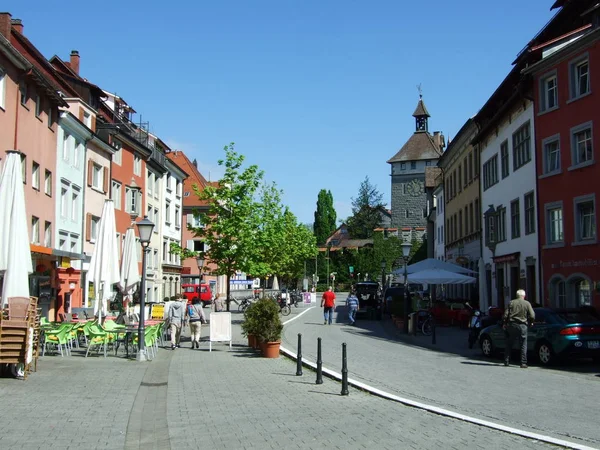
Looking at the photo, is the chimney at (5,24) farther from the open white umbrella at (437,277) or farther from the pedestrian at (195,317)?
the open white umbrella at (437,277)

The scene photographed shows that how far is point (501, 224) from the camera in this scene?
35594 millimetres

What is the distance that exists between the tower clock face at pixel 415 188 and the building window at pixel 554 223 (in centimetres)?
8849

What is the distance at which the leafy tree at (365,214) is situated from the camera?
142500mm

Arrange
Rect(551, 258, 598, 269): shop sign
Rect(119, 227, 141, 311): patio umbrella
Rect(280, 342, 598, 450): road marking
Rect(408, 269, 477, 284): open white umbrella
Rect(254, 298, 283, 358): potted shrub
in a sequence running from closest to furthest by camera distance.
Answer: Rect(280, 342, 598, 450): road marking < Rect(254, 298, 283, 358): potted shrub < Rect(119, 227, 141, 311): patio umbrella < Rect(551, 258, 598, 269): shop sign < Rect(408, 269, 477, 284): open white umbrella

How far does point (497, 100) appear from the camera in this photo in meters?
35.9

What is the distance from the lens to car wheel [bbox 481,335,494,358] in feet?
63.5

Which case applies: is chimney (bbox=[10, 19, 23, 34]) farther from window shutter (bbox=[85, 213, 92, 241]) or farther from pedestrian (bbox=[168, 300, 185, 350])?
pedestrian (bbox=[168, 300, 185, 350])

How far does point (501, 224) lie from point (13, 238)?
2683 centimetres

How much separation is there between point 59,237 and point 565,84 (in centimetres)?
2495

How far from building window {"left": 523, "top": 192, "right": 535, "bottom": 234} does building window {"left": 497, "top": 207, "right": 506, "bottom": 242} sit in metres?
4.20

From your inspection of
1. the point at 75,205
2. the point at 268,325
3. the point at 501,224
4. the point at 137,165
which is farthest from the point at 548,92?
the point at 137,165

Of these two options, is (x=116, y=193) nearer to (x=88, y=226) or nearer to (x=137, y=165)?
(x=137, y=165)

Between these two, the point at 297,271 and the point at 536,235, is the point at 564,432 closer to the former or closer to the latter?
the point at 536,235

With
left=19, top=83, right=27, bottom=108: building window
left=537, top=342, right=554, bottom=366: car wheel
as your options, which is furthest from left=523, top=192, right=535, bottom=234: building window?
left=19, top=83, right=27, bottom=108: building window
